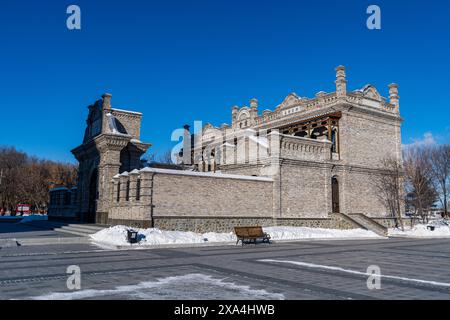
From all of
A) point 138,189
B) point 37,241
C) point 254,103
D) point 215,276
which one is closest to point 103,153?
point 138,189

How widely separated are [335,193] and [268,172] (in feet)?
22.6

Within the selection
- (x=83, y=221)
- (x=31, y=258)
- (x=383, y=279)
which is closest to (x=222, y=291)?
(x=383, y=279)

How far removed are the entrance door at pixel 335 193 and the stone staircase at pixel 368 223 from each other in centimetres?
116

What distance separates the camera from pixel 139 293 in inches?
275

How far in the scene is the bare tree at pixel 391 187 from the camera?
1212 inches

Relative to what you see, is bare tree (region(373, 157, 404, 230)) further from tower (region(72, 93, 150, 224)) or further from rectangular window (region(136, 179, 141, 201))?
rectangular window (region(136, 179, 141, 201))

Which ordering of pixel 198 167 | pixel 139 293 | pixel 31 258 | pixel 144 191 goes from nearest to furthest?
1. pixel 139 293
2. pixel 31 258
3. pixel 144 191
4. pixel 198 167

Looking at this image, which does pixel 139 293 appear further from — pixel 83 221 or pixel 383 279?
pixel 83 221

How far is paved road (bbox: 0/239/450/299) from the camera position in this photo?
7.08m

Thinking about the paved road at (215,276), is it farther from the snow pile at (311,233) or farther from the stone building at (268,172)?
the snow pile at (311,233)

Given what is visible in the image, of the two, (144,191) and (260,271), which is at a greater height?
(144,191)

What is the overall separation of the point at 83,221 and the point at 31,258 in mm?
16121

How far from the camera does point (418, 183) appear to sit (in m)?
34.5

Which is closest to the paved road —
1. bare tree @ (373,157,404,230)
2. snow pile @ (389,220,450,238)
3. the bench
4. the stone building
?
the bench
